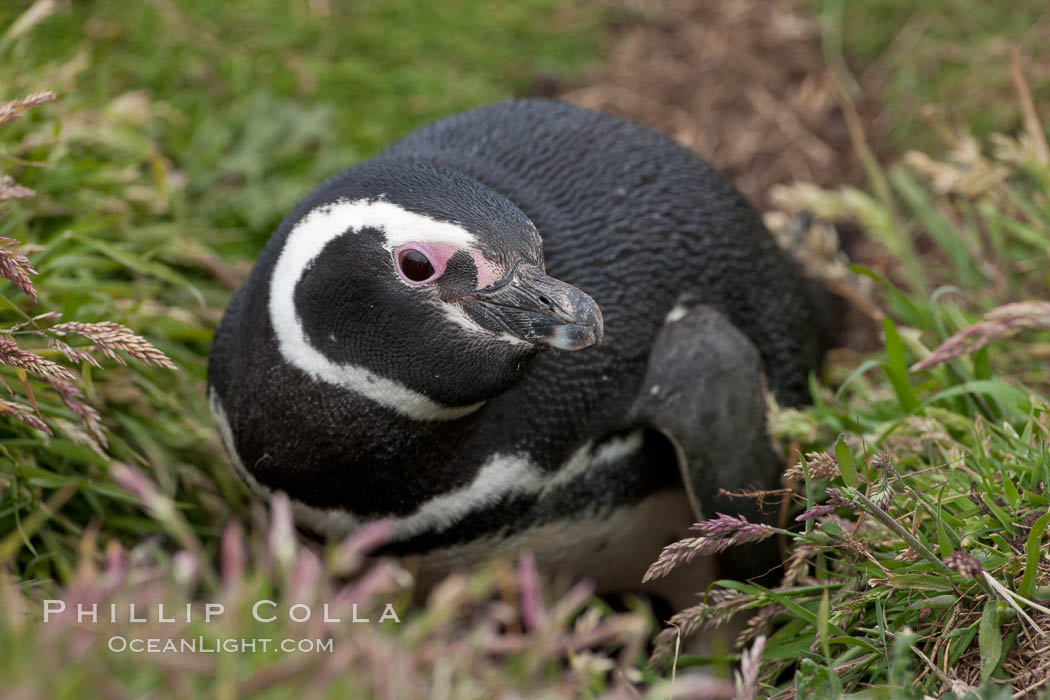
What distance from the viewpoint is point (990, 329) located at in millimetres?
2680

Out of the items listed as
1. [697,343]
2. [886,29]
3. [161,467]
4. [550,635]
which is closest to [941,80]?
[886,29]

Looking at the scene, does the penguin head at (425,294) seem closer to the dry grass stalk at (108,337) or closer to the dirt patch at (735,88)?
the dry grass stalk at (108,337)

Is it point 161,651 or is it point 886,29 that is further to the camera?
point 886,29

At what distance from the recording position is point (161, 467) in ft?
9.82

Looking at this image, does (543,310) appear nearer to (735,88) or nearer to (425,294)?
(425,294)

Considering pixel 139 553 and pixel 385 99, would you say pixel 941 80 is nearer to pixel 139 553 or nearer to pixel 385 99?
pixel 385 99

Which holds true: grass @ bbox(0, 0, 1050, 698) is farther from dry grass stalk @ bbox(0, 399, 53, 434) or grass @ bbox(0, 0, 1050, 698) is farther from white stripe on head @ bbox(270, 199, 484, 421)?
white stripe on head @ bbox(270, 199, 484, 421)

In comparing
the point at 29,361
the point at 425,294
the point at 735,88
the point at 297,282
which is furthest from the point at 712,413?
the point at 735,88

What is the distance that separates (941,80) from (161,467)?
140 inches

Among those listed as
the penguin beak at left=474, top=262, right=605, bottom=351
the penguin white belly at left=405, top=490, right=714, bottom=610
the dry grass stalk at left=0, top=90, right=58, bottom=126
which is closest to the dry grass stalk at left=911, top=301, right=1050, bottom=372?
the penguin white belly at left=405, top=490, right=714, bottom=610

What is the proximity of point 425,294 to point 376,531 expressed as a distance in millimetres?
845

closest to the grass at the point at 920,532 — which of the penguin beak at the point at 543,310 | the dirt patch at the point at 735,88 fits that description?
the penguin beak at the point at 543,310

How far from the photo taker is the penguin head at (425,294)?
7.43 ft

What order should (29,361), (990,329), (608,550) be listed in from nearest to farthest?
(29,361)
(990,329)
(608,550)
